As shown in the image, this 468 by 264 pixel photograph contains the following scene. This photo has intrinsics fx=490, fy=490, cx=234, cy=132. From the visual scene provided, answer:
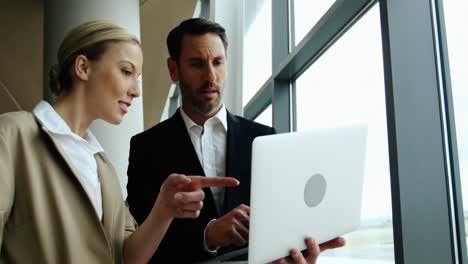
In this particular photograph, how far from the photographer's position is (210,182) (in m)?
1.26

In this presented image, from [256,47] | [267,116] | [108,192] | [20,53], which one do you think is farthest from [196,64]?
[20,53]

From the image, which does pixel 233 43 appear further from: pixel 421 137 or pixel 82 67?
pixel 82 67

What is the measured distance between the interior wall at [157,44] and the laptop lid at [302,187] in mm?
4947

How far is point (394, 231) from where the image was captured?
1.76 meters

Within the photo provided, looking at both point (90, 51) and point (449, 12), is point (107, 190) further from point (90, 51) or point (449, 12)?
point (449, 12)

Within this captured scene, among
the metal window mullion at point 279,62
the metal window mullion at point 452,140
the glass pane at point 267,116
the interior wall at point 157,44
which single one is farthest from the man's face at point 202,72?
the interior wall at point 157,44

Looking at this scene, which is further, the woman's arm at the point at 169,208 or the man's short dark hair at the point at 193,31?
the man's short dark hair at the point at 193,31

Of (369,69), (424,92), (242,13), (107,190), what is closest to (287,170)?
(107,190)

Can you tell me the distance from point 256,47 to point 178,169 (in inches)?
105

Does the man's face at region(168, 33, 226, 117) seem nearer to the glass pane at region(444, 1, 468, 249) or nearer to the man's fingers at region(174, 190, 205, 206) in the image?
the man's fingers at region(174, 190, 205, 206)

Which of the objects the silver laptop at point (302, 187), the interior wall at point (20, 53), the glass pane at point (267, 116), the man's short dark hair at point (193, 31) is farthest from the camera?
the interior wall at point (20, 53)

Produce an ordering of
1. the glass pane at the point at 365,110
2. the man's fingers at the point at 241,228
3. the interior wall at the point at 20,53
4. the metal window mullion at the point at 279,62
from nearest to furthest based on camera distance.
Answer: the man's fingers at the point at 241,228 → the glass pane at the point at 365,110 → the metal window mullion at the point at 279,62 → the interior wall at the point at 20,53

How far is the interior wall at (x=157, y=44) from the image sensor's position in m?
6.42

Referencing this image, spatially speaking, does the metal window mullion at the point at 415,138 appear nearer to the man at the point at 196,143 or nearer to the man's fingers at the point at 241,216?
the man at the point at 196,143
